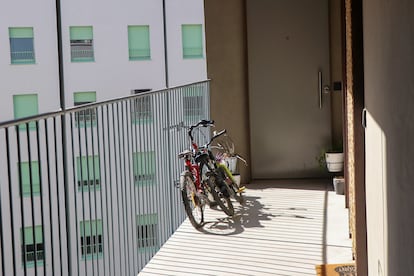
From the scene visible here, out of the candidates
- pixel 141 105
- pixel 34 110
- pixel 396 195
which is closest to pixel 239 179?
pixel 141 105

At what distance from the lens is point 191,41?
22281mm

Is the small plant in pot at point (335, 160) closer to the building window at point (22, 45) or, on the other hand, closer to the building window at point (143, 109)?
the building window at point (143, 109)

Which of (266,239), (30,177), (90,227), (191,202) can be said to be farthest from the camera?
(191,202)

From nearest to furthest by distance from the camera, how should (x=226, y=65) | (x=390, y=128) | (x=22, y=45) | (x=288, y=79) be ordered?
1. (x=390, y=128)
2. (x=226, y=65)
3. (x=288, y=79)
4. (x=22, y=45)

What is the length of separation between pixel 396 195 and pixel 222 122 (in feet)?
14.5

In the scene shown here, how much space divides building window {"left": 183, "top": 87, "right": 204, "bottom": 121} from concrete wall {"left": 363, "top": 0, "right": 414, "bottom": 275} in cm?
291

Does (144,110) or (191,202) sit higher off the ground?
(144,110)

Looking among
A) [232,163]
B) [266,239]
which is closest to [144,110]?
[266,239]

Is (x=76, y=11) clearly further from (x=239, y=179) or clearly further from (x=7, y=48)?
(x=239, y=179)

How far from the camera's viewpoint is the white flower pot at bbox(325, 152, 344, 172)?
621 cm

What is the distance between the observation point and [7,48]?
70.2ft

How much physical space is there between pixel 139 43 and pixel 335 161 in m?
16.6

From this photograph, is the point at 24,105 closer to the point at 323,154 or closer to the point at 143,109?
the point at 323,154

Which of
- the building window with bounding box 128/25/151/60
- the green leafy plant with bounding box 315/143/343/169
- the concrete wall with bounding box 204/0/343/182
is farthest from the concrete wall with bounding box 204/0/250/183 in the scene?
the building window with bounding box 128/25/151/60
